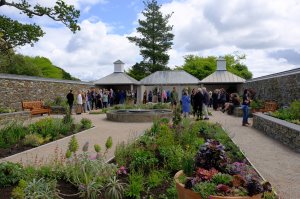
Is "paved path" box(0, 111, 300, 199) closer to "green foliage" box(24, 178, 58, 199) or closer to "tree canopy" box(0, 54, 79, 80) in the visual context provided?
"green foliage" box(24, 178, 58, 199)

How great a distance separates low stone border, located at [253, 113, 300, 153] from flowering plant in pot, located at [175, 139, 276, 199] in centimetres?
545

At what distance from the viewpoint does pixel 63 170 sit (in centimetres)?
603

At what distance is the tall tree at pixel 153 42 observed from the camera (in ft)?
169

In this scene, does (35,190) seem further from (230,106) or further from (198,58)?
(198,58)

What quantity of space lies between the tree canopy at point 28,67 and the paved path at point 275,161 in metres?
19.4

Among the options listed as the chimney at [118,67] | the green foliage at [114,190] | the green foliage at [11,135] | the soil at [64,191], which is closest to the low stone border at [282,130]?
the green foliage at [114,190]

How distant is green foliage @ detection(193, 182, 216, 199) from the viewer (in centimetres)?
A: 410

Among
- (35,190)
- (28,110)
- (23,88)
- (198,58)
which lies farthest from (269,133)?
(198,58)

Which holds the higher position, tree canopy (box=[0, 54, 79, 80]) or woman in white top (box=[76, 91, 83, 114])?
tree canopy (box=[0, 54, 79, 80])

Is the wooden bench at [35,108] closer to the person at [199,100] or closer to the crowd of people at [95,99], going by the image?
the crowd of people at [95,99]

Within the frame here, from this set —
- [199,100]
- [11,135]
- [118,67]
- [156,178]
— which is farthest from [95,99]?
[156,178]

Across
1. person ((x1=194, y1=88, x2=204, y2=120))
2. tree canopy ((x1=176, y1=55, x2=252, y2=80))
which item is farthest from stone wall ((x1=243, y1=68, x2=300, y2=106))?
tree canopy ((x1=176, y1=55, x2=252, y2=80))

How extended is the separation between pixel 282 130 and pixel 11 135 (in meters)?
7.92

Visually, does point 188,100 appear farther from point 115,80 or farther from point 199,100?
point 115,80
